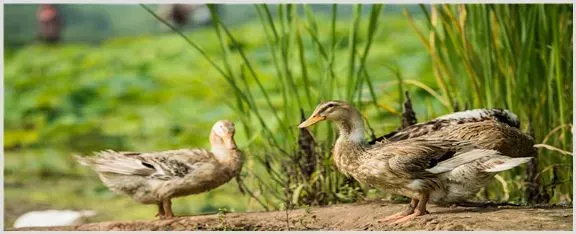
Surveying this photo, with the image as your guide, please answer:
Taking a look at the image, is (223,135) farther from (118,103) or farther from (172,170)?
(118,103)

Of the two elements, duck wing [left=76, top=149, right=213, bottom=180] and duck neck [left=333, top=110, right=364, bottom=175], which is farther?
duck wing [left=76, top=149, right=213, bottom=180]

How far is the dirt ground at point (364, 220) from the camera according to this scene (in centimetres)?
594

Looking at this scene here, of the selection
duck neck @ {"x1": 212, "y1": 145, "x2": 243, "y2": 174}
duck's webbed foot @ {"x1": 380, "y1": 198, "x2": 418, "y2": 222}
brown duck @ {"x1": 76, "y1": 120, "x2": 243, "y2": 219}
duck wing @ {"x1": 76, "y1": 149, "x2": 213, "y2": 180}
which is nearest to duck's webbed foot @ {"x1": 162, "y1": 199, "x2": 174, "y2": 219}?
brown duck @ {"x1": 76, "y1": 120, "x2": 243, "y2": 219}

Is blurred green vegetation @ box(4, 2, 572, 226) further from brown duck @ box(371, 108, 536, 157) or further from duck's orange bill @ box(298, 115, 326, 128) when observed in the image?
duck's orange bill @ box(298, 115, 326, 128)

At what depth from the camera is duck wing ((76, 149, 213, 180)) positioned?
6.22m

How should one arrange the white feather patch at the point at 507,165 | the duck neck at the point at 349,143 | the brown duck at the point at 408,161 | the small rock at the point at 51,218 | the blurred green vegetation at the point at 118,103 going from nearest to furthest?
the white feather patch at the point at 507,165 < the brown duck at the point at 408,161 < the duck neck at the point at 349,143 < the small rock at the point at 51,218 < the blurred green vegetation at the point at 118,103

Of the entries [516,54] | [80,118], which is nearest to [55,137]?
[80,118]

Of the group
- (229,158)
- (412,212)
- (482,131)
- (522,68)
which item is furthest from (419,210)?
(522,68)

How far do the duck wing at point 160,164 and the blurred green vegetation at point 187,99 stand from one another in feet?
2.19

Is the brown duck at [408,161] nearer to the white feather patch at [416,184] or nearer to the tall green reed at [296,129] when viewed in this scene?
the white feather patch at [416,184]

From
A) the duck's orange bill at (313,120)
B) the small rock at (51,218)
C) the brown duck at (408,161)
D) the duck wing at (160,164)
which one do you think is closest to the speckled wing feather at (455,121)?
the brown duck at (408,161)

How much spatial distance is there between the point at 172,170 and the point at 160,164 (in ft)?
0.17

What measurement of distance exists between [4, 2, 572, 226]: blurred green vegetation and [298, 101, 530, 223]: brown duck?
60 centimetres

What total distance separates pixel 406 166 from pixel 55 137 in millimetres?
3528
